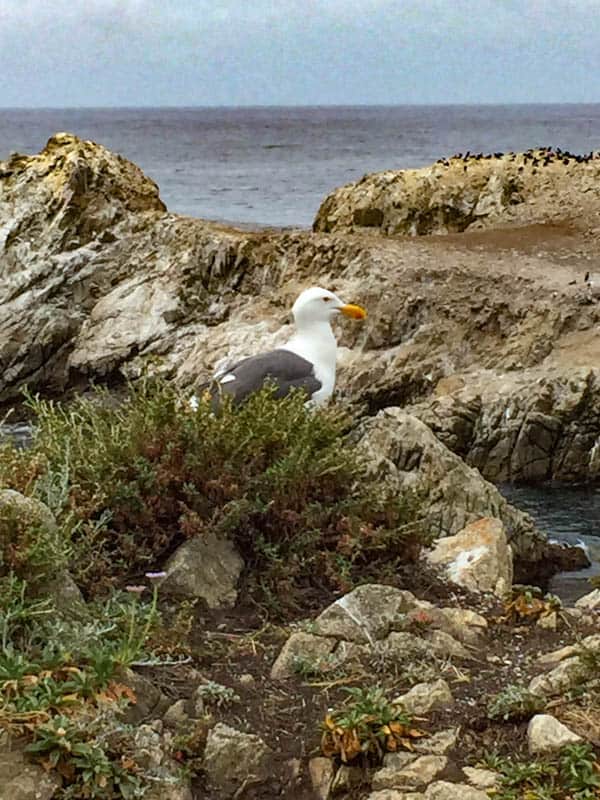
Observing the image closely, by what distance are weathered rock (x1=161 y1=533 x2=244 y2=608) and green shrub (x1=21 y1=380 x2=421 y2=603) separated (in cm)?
7

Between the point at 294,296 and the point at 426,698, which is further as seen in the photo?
the point at 294,296

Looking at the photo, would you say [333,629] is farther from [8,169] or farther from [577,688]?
[8,169]

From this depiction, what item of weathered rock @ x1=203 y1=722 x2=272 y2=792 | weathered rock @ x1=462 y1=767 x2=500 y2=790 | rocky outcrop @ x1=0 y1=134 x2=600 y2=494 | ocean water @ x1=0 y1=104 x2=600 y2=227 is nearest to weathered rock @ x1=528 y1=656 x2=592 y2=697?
weathered rock @ x1=462 y1=767 x2=500 y2=790

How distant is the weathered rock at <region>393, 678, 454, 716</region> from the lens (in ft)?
13.9

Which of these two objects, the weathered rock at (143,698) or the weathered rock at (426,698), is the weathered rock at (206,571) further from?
the weathered rock at (426,698)

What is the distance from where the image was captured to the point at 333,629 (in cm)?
477

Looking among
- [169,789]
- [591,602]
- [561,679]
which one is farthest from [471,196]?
[169,789]

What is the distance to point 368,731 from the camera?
3.95 metres

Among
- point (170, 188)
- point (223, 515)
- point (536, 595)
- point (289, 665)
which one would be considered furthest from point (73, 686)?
point (170, 188)

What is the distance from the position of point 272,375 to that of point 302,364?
1.37ft

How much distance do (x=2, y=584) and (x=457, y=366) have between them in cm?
1065

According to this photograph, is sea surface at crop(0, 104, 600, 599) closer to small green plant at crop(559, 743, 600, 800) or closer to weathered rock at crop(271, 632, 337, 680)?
weathered rock at crop(271, 632, 337, 680)

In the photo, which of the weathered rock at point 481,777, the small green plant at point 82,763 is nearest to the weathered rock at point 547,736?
the weathered rock at point 481,777

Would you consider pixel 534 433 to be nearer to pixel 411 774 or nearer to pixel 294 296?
pixel 294 296
